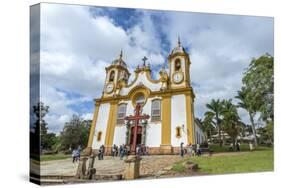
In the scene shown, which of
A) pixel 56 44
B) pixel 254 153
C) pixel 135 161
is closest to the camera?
pixel 56 44

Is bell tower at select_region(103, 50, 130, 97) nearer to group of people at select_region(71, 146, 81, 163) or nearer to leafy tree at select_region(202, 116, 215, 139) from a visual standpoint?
group of people at select_region(71, 146, 81, 163)

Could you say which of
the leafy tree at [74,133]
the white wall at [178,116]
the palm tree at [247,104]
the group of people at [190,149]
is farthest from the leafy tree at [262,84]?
the leafy tree at [74,133]

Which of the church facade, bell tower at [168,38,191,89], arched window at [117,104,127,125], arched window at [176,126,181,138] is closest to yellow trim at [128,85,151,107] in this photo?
the church facade

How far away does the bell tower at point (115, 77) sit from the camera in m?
9.80

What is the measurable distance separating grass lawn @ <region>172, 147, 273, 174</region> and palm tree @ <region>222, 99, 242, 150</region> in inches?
16.7

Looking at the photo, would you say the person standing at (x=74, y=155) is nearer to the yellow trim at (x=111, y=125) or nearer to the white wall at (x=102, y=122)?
the white wall at (x=102, y=122)

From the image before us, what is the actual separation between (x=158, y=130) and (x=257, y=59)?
3.03 meters

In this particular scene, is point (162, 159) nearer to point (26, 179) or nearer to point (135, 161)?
point (135, 161)

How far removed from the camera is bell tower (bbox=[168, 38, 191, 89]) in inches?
406

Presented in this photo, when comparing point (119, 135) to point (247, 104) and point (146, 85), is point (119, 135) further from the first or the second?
point (247, 104)

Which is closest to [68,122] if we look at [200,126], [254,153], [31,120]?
[31,120]

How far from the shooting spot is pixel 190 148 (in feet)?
33.6

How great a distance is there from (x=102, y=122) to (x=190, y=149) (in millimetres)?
2022

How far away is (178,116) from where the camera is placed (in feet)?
33.6
